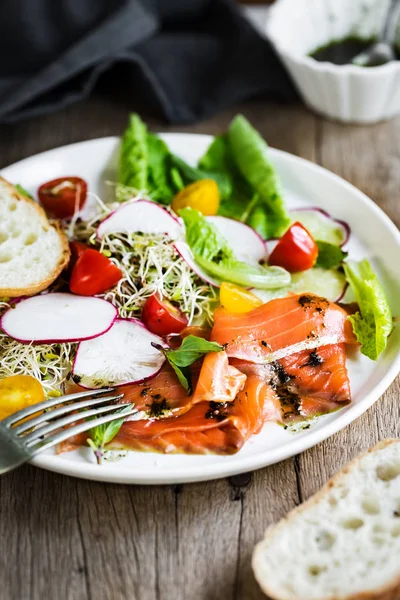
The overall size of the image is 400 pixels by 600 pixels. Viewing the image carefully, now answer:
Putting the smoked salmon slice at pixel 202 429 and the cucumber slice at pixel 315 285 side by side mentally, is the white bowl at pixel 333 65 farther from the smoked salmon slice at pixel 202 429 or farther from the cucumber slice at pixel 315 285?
the smoked salmon slice at pixel 202 429

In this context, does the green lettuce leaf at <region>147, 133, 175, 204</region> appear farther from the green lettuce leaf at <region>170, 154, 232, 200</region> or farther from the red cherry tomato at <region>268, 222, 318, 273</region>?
the red cherry tomato at <region>268, 222, 318, 273</region>

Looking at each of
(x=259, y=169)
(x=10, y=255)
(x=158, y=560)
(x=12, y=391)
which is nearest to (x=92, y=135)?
(x=259, y=169)

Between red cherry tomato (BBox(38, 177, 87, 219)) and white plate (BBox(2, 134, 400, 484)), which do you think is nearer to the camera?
white plate (BBox(2, 134, 400, 484))

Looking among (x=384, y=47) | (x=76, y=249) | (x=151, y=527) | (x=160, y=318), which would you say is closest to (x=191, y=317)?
(x=160, y=318)

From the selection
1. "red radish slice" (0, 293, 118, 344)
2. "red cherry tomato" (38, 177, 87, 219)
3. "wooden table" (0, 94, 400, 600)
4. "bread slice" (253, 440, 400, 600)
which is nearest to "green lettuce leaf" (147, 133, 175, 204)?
"red cherry tomato" (38, 177, 87, 219)

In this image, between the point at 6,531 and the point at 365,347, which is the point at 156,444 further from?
the point at 365,347

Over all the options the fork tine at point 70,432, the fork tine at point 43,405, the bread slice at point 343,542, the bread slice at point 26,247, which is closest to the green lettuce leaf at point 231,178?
the bread slice at point 26,247

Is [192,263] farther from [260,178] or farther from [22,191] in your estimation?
[22,191]
